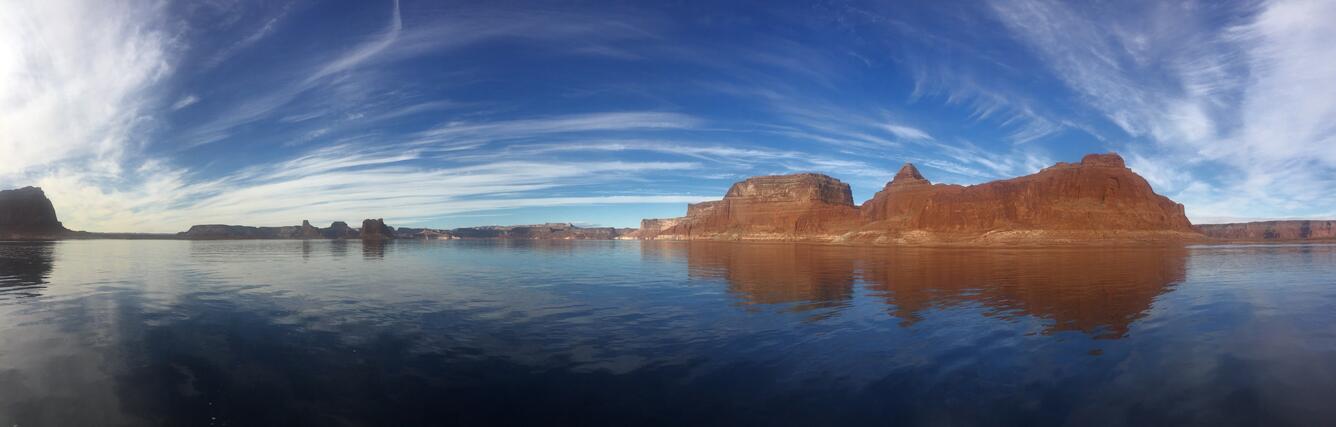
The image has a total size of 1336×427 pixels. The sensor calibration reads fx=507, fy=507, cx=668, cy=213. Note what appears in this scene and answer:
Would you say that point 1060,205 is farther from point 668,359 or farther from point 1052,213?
point 668,359

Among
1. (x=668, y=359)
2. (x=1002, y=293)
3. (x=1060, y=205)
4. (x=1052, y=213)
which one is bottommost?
(x=668, y=359)

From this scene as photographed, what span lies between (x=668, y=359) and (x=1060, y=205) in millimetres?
160551

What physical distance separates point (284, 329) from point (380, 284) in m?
13.4

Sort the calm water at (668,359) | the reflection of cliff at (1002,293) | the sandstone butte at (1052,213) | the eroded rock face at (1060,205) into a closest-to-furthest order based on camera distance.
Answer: the calm water at (668,359) < the reflection of cliff at (1002,293) < the sandstone butte at (1052,213) < the eroded rock face at (1060,205)

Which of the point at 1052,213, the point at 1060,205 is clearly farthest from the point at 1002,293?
the point at 1060,205

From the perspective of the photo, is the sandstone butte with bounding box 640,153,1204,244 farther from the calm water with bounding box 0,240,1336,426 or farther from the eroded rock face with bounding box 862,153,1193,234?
the calm water with bounding box 0,240,1336,426

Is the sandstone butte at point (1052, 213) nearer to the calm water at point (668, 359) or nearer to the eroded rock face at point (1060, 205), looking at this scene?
the eroded rock face at point (1060, 205)

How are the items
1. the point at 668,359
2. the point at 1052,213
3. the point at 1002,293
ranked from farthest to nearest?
the point at 1052,213 → the point at 1002,293 → the point at 668,359

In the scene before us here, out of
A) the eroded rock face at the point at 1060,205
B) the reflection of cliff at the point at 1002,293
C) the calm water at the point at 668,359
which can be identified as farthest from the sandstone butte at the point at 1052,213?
the calm water at the point at 668,359

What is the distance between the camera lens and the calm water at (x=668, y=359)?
8.03m

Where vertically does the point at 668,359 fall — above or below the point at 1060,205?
below

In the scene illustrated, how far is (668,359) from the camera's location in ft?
36.7

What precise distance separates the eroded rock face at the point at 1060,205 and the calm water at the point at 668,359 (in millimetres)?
131534

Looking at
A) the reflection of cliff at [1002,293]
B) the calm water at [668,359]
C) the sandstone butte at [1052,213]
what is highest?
the sandstone butte at [1052,213]
